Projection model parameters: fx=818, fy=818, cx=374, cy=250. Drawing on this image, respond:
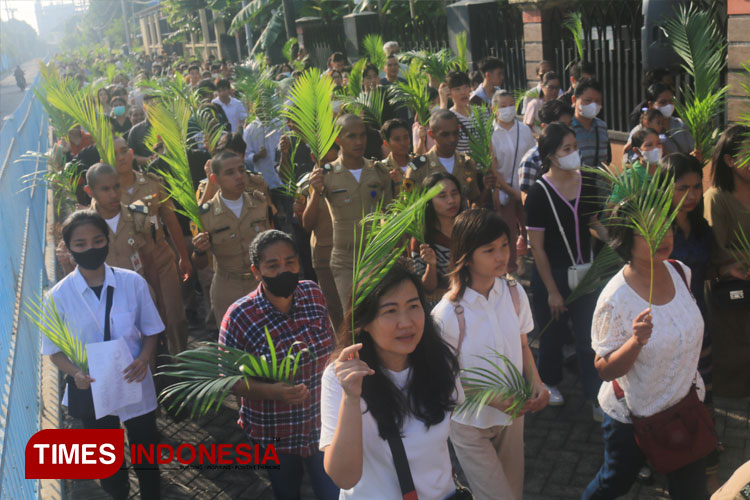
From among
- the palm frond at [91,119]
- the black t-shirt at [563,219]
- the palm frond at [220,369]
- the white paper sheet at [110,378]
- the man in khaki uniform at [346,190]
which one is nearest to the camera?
the palm frond at [220,369]

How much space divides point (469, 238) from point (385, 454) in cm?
120

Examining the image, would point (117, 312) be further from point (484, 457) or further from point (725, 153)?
point (725, 153)

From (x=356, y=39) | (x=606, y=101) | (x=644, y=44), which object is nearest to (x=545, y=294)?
(x=644, y=44)

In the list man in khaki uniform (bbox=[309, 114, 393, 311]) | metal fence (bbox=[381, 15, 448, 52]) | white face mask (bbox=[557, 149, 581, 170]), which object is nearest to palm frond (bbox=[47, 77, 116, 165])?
man in khaki uniform (bbox=[309, 114, 393, 311])

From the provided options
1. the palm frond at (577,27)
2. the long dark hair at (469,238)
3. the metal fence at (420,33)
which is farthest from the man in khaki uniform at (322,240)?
the metal fence at (420,33)

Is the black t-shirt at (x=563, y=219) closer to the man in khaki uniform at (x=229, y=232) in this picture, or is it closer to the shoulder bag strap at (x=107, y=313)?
the man in khaki uniform at (x=229, y=232)

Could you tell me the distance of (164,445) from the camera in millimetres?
5500

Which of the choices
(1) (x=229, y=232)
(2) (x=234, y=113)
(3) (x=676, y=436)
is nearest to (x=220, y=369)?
(3) (x=676, y=436)

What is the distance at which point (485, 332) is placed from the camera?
3.56m

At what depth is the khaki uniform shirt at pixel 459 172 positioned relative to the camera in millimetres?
5992

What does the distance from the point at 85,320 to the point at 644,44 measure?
20.0 feet

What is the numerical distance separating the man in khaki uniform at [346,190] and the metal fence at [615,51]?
4880 mm

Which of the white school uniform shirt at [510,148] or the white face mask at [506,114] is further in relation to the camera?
the white face mask at [506,114]

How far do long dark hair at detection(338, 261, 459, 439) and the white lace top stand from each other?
83cm
